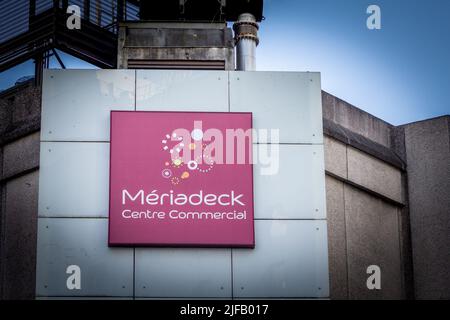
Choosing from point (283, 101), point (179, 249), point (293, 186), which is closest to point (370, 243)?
point (293, 186)

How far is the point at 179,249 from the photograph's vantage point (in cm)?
1595

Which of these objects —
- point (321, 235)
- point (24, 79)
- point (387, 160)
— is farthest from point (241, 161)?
point (24, 79)

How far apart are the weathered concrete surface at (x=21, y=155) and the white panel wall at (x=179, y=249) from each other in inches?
56.2

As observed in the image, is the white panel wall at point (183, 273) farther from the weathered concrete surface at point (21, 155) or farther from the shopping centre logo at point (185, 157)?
the weathered concrete surface at point (21, 155)

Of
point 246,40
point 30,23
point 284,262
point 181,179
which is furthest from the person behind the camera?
point 30,23

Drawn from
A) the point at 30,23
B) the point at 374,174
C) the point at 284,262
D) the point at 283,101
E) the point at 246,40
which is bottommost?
the point at 284,262

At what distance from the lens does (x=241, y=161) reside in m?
16.3

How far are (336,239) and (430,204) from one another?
92.3 inches

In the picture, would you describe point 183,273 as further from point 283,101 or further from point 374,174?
point 374,174

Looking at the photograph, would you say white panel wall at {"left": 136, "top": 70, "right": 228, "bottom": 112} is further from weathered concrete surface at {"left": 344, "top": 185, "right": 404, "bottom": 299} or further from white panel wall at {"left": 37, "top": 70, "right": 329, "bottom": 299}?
weathered concrete surface at {"left": 344, "top": 185, "right": 404, "bottom": 299}

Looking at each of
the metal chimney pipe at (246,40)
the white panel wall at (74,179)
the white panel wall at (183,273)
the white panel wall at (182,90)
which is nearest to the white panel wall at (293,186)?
the white panel wall at (183,273)

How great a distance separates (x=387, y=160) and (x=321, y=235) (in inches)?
145

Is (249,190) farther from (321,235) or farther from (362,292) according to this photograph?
(362,292)

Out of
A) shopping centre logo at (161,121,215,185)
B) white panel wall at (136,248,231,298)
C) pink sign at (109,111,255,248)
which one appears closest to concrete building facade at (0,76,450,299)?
pink sign at (109,111,255,248)
